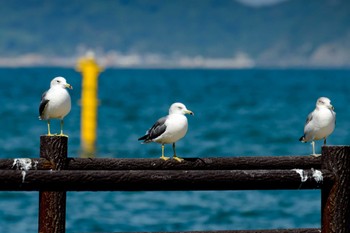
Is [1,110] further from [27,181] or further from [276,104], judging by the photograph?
[27,181]

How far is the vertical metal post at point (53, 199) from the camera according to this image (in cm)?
578

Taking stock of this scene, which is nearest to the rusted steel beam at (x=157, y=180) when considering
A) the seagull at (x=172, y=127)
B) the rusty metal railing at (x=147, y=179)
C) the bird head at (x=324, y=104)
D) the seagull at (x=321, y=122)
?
the rusty metal railing at (x=147, y=179)

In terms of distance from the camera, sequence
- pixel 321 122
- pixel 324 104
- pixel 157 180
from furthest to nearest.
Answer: pixel 324 104 → pixel 321 122 → pixel 157 180

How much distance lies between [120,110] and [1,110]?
276 inches

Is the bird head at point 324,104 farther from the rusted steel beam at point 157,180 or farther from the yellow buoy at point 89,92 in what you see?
the yellow buoy at point 89,92

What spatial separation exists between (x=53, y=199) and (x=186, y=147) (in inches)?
1273

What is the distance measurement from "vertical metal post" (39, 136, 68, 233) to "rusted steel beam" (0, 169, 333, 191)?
0.24m

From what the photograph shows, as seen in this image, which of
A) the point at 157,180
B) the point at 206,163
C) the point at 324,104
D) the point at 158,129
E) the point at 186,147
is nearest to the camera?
the point at 157,180

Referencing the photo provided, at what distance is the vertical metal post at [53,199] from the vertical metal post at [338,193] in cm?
140

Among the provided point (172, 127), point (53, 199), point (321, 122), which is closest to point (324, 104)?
point (321, 122)

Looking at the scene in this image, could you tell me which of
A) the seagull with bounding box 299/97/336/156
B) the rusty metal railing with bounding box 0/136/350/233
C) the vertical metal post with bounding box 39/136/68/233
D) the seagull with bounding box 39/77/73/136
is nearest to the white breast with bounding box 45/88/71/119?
the seagull with bounding box 39/77/73/136

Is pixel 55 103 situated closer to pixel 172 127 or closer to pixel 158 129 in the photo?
pixel 158 129

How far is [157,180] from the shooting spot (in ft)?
18.4

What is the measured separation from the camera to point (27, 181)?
541 cm
